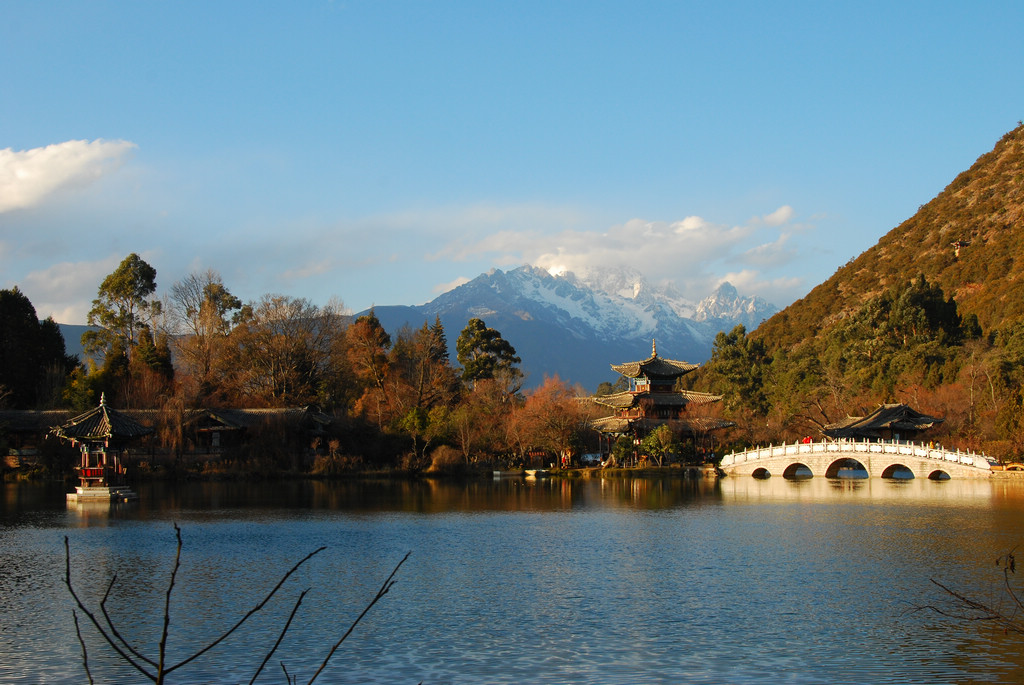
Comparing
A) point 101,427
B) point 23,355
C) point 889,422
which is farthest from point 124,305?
point 889,422

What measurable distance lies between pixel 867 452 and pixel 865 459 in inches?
20.2

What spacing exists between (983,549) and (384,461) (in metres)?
37.0

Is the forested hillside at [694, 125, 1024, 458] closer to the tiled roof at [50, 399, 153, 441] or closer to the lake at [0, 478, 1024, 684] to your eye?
the lake at [0, 478, 1024, 684]

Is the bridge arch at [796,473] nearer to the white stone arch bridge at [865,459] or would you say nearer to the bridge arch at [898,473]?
the white stone arch bridge at [865,459]

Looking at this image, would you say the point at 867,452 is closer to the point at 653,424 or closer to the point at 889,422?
the point at 889,422

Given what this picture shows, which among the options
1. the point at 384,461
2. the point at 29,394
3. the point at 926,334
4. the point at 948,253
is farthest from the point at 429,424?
the point at 948,253

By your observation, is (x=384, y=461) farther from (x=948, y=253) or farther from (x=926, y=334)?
(x=948, y=253)

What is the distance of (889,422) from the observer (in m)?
54.7

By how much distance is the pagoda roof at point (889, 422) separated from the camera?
54656 millimetres

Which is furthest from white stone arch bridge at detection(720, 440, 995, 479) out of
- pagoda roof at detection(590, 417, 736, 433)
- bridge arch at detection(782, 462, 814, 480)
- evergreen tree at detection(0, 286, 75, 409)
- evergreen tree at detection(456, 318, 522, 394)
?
evergreen tree at detection(0, 286, 75, 409)

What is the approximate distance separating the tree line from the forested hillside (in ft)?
59.1

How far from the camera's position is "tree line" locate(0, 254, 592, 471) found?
54938 millimetres

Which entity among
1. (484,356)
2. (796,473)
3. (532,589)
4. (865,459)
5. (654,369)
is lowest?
(532,589)

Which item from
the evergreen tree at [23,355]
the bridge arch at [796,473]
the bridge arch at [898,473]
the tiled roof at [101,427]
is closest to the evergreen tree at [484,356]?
the bridge arch at [796,473]
